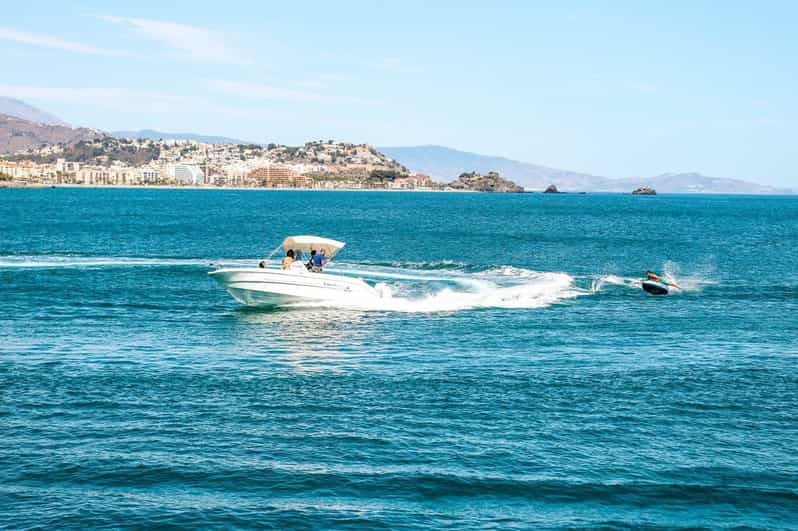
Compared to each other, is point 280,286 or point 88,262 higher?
point 280,286

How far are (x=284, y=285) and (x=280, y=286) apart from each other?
212 mm

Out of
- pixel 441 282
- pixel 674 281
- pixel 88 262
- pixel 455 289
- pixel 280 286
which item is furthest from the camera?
pixel 88 262

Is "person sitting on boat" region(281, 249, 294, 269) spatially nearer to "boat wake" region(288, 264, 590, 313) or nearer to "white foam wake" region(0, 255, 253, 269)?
"boat wake" region(288, 264, 590, 313)

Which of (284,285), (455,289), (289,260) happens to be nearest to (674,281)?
(455,289)

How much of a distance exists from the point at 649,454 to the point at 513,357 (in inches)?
442

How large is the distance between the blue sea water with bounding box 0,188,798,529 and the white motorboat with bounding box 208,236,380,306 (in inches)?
41.3

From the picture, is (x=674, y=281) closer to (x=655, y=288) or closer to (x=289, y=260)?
(x=655, y=288)

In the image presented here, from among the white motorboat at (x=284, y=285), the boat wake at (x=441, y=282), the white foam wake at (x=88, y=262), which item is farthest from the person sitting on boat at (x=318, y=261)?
the white foam wake at (x=88, y=262)

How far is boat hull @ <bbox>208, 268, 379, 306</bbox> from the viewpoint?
45219mm

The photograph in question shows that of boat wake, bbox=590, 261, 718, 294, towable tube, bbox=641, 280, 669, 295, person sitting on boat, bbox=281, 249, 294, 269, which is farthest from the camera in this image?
boat wake, bbox=590, 261, 718, 294

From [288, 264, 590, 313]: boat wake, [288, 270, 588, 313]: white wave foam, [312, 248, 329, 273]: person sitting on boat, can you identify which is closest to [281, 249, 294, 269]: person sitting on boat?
[312, 248, 329, 273]: person sitting on boat

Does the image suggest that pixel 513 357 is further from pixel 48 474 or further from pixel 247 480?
pixel 48 474

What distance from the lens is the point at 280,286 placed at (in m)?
45.4

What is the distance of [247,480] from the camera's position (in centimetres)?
2025
